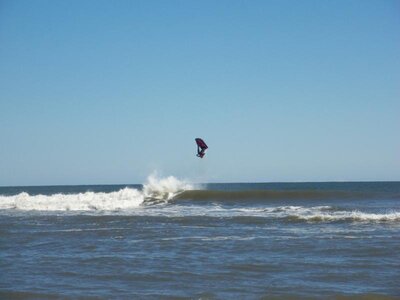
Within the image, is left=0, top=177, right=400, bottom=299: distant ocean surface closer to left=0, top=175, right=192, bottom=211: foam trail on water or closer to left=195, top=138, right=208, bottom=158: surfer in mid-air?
left=195, top=138, right=208, bottom=158: surfer in mid-air

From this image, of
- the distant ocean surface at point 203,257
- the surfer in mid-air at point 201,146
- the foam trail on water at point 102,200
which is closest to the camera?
the distant ocean surface at point 203,257

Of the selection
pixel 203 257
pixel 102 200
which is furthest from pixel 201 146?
pixel 102 200

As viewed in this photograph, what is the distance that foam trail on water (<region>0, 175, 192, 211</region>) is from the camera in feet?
95.7

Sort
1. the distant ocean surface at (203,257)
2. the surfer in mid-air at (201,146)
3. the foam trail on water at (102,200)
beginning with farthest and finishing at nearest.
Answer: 1. the foam trail on water at (102,200)
2. the surfer in mid-air at (201,146)
3. the distant ocean surface at (203,257)

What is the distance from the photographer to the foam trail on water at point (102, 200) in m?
29.2

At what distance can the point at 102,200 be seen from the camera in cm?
3148

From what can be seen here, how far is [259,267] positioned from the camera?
10398 mm

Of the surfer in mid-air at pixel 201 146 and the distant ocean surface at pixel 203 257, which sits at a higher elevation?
the surfer in mid-air at pixel 201 146

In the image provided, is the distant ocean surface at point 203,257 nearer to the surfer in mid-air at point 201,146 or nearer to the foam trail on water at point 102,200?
the surfer in mid-air at point 201,146

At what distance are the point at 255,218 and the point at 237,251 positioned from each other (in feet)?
26.1

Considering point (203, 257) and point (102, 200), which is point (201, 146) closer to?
point (203, 257)

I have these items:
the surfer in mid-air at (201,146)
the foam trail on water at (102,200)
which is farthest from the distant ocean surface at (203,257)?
the foam trail on water at (102,200)

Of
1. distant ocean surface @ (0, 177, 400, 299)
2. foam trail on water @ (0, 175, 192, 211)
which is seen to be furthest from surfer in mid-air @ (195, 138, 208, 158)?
foam trail on water @ (0, 175, 192, 211)

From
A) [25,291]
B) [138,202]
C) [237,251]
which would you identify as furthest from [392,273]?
[138,202]
